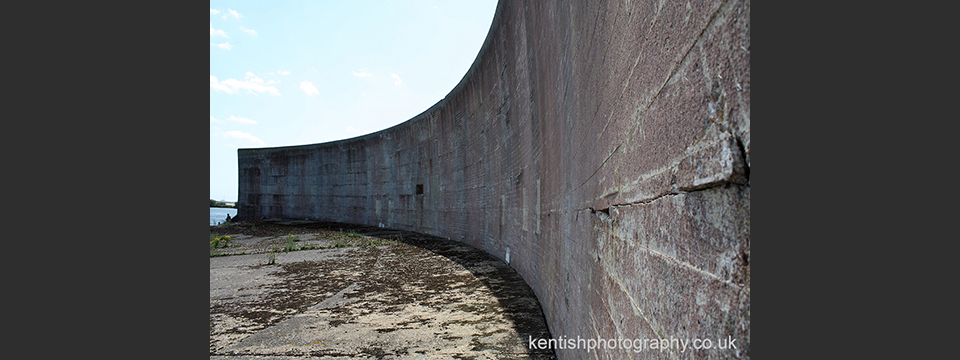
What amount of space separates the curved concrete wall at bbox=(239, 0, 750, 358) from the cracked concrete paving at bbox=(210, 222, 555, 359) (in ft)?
1.68

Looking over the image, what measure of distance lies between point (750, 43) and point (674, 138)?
38cm

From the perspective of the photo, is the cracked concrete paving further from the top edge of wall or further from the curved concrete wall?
the top edge of wall

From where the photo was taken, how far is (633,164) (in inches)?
60.7

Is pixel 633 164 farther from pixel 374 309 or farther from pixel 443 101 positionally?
pixel 443 101

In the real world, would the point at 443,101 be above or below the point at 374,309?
above

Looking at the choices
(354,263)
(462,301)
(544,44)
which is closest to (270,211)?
(354,263)

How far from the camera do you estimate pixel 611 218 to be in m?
1.95

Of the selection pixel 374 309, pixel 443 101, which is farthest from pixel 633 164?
pixel 443 101

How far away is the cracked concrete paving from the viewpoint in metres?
4.11

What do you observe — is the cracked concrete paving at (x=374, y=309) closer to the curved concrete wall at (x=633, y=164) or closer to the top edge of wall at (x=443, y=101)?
the curved concrete wall at (x=633, y=164)

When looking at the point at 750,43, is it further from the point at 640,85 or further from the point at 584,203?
the point at 584,203

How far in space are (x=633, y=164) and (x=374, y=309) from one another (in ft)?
14.8

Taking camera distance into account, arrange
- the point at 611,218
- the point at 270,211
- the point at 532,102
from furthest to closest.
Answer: the point at 270,211, the point at 532,102, the point at 611,218

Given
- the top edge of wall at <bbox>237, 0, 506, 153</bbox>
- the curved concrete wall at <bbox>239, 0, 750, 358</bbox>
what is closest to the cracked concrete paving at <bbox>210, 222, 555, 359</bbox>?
the curved concrete wall at <bbox>239, 0, 750, 358</bbox>
